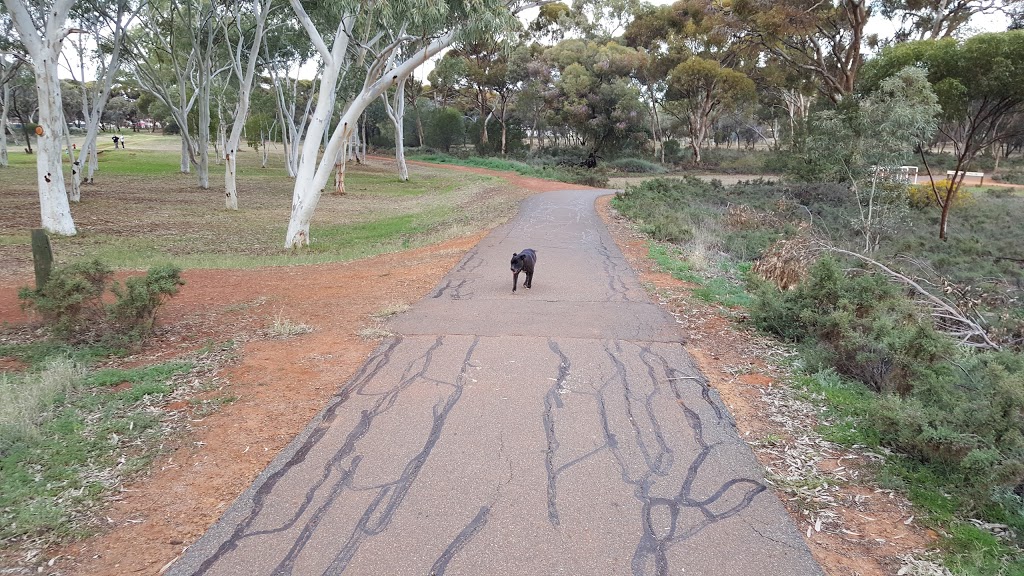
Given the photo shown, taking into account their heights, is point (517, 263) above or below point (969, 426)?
above

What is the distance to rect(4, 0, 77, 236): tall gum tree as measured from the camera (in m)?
15.0

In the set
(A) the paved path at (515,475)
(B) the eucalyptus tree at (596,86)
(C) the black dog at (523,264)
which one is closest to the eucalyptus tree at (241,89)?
(C) the black dog at (523,264)

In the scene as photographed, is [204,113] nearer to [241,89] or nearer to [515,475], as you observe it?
[241,89]

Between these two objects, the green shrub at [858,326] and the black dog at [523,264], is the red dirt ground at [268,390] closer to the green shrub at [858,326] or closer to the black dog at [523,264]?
the green shrub at [858,326]

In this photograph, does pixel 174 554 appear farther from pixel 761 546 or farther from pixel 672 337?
pixel 672 337

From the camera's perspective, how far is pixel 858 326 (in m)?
6.85

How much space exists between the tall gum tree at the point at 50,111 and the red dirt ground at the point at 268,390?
724cm

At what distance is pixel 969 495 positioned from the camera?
12.9ft

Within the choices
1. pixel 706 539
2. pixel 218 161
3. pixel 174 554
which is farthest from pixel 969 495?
pixel 218 161

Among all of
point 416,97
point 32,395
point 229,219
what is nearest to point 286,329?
point 32,395

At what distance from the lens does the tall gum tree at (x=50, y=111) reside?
1503 centimetres

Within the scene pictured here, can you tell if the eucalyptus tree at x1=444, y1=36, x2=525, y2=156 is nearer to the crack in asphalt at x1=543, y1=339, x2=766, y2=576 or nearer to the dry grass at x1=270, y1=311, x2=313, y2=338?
the dry grass at x1=270, y1=311, x2=313, y2=338

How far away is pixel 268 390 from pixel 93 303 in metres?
3.11

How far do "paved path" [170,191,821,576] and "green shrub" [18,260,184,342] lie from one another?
2.92 meters
